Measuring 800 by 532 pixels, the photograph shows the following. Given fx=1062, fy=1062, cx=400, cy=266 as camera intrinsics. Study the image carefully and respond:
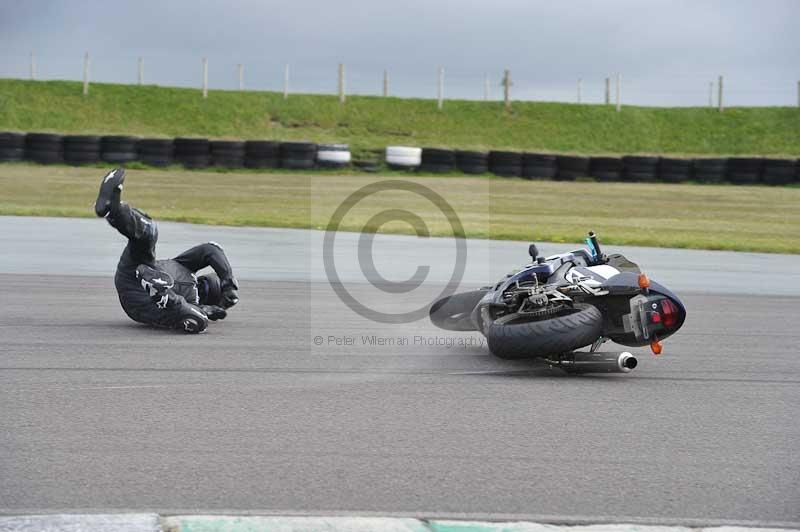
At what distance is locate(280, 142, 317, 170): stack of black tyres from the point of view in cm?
2948

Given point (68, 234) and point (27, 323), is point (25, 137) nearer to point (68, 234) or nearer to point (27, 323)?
point (68, 234)

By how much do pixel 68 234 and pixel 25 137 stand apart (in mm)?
13359

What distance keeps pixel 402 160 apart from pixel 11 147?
1065 centimetres

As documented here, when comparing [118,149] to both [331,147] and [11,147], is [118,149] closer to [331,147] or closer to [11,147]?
[11,147]

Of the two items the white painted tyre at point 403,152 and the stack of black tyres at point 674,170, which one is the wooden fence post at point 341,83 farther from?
the stack of black tyres at point 674,170

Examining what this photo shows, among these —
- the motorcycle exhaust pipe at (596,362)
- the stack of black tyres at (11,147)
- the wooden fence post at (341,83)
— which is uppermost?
the wooden fence post at (341,83)

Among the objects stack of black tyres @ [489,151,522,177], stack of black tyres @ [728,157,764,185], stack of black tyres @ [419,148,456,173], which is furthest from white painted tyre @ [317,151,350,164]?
stack of black tyres @ [728,157,764,185]

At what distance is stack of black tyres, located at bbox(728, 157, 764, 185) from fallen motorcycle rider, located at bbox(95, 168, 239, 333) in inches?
914

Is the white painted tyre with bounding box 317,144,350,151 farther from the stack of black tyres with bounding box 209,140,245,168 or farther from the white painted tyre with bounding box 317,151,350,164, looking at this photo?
the stack of black tyres with bounding box 209,140,245,168

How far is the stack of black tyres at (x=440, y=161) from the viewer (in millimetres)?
30000

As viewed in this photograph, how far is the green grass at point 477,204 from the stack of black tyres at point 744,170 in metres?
0.52

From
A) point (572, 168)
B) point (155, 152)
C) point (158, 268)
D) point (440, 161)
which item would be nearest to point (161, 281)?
point (158, 268)

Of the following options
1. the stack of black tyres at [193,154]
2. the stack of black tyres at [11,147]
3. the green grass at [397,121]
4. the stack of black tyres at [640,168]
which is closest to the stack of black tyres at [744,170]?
the stack of black tyres at [640,168]

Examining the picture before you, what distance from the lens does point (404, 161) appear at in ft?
101
